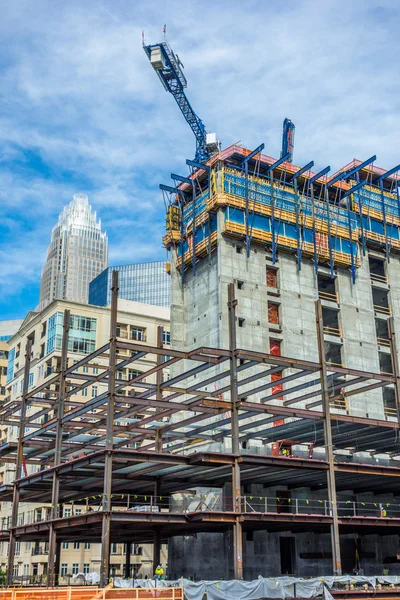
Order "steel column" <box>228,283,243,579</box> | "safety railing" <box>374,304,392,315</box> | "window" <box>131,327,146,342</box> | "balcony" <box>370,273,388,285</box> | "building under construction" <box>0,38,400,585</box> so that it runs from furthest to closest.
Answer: "window" <box>131,327,146,342</box>
"balcony" <box>370,273,388,285</box>
"safety railing" <box>374,304,392,315</box>
"building under construction" <box>0,38,400,585</box>
"steel column" <box>228,283,243,579</box>

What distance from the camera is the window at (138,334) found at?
10445 centimetres

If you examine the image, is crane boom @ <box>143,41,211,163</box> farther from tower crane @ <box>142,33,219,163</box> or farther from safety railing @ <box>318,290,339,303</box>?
safety railing @ <box>318,290,339,303</box>

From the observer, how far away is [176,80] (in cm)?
11131

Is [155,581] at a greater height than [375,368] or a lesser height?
lesser

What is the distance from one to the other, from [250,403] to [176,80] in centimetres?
7683

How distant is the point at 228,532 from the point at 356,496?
14.1 metres

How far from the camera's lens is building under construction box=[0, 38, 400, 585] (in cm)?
4769

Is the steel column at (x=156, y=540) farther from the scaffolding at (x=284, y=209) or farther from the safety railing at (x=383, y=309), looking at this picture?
the safety railing at (x=383, y=309)

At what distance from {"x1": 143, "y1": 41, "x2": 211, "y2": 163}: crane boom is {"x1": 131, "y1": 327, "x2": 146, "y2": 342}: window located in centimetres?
2827

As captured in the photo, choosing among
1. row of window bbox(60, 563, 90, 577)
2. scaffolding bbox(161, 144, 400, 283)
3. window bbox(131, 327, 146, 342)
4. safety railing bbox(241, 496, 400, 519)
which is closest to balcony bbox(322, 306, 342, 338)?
scaffolding bbox(161, 144, 400, 283)

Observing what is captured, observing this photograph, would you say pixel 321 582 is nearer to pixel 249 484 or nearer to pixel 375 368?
pixel 249 484

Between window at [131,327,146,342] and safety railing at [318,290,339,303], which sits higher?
window at [131,327,146,342]

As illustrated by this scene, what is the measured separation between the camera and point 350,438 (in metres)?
58.9

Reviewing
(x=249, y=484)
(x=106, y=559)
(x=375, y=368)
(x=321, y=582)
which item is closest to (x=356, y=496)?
(x=249, y=484)
